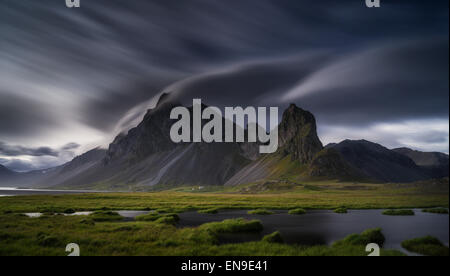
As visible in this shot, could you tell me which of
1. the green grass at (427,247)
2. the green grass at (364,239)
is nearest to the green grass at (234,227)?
the green grass at (364,239)

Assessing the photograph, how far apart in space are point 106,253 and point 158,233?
10.7m

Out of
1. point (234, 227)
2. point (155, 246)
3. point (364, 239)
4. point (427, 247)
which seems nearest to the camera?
point (427, 247)

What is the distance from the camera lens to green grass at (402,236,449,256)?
96.1ft

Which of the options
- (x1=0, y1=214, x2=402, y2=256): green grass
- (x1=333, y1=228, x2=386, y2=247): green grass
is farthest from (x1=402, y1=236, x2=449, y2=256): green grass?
(x1=0, y1=214, x2=402, y2=256): green grass

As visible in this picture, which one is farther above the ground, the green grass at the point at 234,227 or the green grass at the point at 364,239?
the green grass at the point at 364,239

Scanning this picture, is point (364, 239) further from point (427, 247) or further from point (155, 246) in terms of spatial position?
point (155, 246)

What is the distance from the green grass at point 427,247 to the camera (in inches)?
1153

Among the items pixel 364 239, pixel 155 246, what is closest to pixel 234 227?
pixel 155 246

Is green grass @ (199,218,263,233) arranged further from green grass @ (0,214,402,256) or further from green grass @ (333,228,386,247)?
green grass @ (333,228,386,247)

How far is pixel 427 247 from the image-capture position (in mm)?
30469

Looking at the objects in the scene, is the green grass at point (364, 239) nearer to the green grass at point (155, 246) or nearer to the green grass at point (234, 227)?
the green grass at point (155, 246)
